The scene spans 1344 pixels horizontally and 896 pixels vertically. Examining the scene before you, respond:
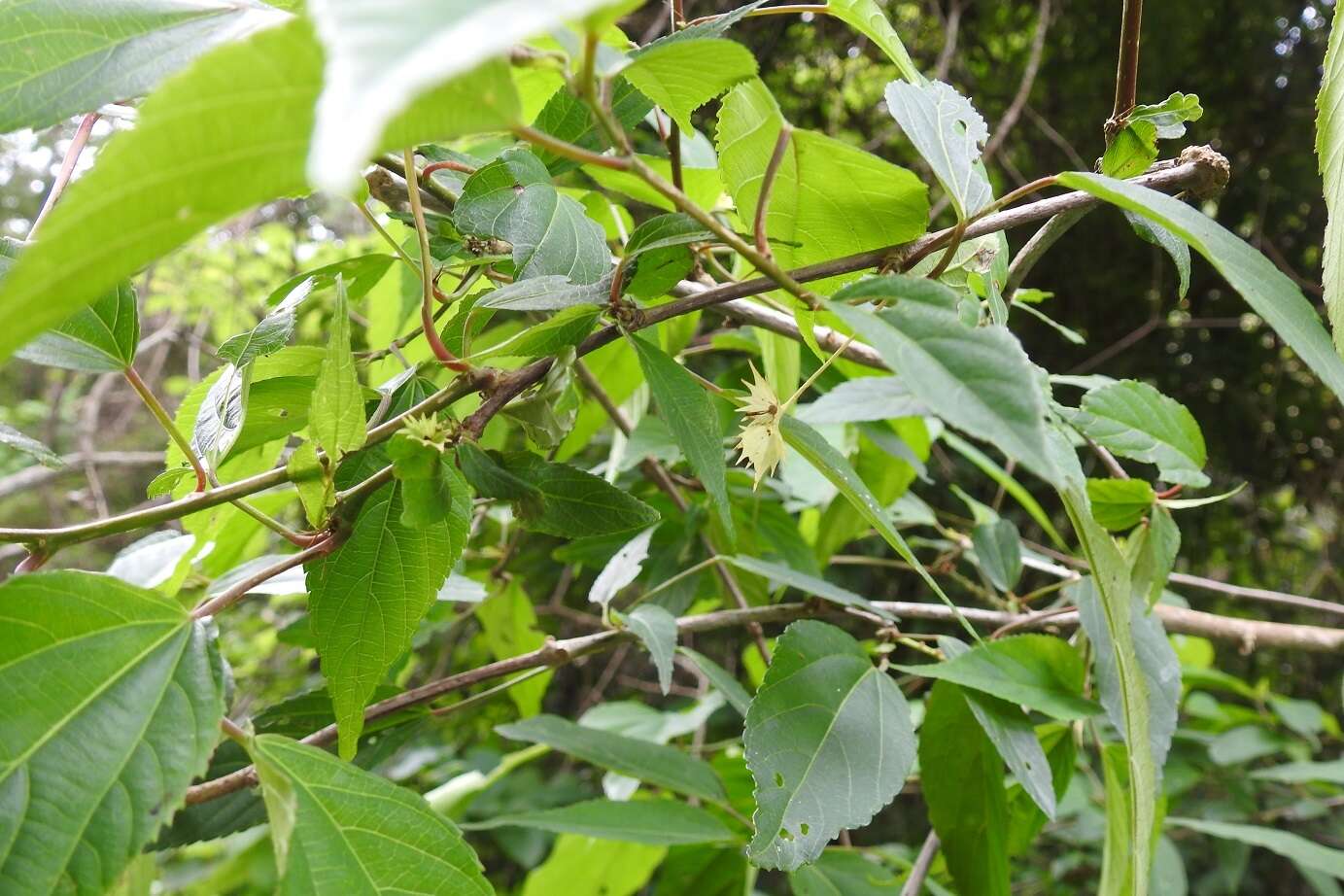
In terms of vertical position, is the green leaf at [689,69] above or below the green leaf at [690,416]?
above

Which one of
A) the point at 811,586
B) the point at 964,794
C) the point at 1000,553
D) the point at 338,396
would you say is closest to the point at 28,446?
the point at 338,396

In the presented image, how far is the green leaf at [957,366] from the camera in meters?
0.21

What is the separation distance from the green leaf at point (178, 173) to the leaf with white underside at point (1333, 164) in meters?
0.32

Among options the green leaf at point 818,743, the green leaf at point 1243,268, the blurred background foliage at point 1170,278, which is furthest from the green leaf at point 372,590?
the blurred background foliage at point 1170,278

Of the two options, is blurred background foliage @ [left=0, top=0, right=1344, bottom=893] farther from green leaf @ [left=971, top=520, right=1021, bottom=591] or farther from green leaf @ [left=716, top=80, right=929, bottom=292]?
green leaf @ [left=716, top=80, right=929, bottom=292]

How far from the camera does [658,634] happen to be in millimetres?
458

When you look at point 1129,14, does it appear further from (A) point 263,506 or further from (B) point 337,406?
(A) point 263,506

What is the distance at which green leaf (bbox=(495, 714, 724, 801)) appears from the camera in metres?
0.54

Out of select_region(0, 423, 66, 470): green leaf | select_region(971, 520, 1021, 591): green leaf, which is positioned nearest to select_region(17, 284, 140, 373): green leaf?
select_region(0, 423, 66, 470): green leaf

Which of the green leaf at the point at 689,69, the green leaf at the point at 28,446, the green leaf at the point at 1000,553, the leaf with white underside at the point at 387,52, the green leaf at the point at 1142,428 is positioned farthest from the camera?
the green leaf at the point at 1000,553

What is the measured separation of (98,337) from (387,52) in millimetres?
323

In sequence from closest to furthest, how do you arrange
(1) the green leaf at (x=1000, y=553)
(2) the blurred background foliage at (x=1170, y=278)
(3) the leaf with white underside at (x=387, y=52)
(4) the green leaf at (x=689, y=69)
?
1. (3) the leaf with white underside at (x=387, y=52)
2. (4) the green leaf at (x=689, y=69)
3. (1) the green leaf at (x=1000, y=553)
4. (2) the blurred background foliage at (x=1170, y=278)

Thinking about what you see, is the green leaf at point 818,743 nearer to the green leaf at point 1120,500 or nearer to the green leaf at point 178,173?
the green leaf at point 1120,500

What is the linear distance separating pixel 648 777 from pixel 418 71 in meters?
0.49
